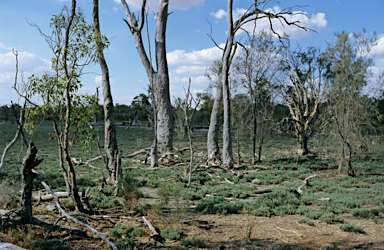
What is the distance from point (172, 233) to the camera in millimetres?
5309

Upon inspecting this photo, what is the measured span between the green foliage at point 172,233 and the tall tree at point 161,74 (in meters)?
9.78

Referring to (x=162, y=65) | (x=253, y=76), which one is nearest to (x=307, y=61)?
(x=253, y=76)

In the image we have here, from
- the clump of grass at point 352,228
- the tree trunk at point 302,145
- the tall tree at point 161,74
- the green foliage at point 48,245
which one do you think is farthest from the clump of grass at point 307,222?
the tree trunk at point 302,145

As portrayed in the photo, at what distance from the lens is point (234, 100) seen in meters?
18.7

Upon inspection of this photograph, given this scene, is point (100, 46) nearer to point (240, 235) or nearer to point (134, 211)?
point (134, 211)

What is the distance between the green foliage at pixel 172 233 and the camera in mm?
5238

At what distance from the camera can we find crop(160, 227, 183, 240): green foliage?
17.2 ft

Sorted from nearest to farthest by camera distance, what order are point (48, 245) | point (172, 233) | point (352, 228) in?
point (48, 245) < point (172, 233) < point (352, 228)

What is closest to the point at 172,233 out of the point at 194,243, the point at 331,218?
the point at 194,243

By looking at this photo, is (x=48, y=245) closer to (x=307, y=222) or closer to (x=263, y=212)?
(x=263, y=212)

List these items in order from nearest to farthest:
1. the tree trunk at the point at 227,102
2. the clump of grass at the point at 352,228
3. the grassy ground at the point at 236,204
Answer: the grassy ground at the point at 236,204 < the clump of grass at the point at 352,228 < the tree trunk at the point at 227,102

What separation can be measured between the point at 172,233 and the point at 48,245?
2093 millimetres

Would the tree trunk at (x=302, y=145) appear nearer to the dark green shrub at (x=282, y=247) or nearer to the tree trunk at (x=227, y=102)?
the tree trunk at (x=227, y=102)

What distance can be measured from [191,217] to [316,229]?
2.68 meters
